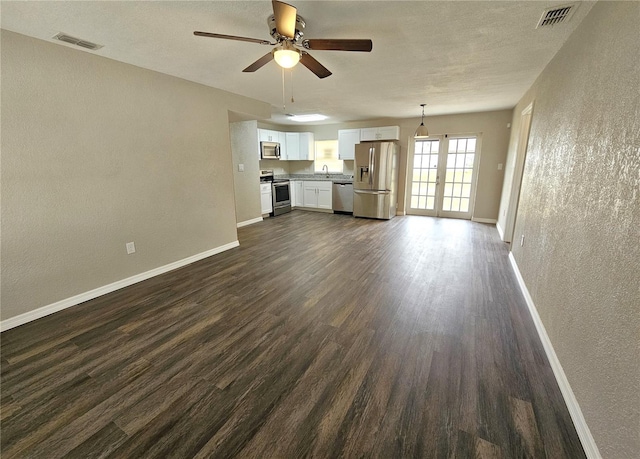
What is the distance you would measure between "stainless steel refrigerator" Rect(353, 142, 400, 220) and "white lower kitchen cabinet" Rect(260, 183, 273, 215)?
216 cm

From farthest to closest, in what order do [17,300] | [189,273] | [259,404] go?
[189,273], [17,300], [259,404]

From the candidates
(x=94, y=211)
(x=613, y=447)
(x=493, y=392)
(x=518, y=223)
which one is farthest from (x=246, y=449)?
(x=518, y=223)

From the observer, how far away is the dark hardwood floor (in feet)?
4.49

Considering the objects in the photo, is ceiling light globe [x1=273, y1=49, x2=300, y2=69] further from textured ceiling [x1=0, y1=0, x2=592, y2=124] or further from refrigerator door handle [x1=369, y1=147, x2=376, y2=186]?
refrigerator door handle [x1=369, y1=147, x2=376, y2=186]

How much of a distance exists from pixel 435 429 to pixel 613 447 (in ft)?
2.29

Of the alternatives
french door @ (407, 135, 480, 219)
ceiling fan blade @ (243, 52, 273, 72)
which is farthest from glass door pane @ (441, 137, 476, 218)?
ceiling fan blade @ (243, 52, 273, 72)

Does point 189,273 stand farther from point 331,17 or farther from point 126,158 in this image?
point 331,17

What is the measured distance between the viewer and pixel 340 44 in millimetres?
1934

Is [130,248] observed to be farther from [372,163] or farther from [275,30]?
[372,163]

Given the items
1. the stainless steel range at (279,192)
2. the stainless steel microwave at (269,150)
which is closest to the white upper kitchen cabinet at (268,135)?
the stainless steel microwave at (269,150)

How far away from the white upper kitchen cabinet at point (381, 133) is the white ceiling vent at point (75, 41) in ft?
17.7

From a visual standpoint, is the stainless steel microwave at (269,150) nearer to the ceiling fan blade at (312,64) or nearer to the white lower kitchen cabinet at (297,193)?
the white lower kitchen cabinet at (297,193)

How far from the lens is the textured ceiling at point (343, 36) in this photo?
1901 mm

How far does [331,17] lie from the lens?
2.01 m
